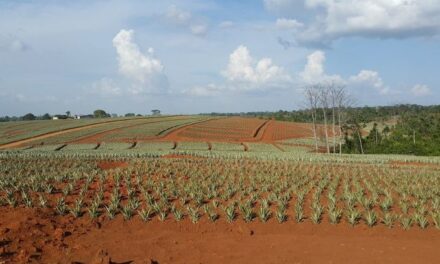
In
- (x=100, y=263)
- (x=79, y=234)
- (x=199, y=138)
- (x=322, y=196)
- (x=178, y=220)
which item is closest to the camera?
(x=100, y=263)

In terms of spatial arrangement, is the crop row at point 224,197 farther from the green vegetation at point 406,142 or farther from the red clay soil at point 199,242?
the green vegetation at point 406,142

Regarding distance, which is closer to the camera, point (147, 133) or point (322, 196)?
point (322, 196)

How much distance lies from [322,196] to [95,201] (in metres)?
7.89

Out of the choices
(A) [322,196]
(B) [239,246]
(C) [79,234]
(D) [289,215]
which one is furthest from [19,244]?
(A) [322,196]

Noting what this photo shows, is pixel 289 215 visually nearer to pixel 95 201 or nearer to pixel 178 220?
pixel 178 220

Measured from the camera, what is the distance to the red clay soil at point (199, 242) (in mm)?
9242

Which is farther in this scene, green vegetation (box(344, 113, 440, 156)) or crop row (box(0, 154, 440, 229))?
green vegetation (box(344, 113, 440, 156))

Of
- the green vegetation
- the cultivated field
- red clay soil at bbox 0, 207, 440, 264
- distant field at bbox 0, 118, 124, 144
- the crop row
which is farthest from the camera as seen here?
distant field at bbox 0, 118, 124, 144

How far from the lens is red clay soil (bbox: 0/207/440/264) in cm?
924

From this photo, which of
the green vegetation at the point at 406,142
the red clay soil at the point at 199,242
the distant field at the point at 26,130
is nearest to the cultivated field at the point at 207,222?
the red clay soil at the point at 199,242

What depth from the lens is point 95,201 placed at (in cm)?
1342

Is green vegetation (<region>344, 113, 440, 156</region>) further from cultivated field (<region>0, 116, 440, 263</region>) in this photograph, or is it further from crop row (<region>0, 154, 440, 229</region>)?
cultivated field (<region>0, 116, 440, 263</region>)

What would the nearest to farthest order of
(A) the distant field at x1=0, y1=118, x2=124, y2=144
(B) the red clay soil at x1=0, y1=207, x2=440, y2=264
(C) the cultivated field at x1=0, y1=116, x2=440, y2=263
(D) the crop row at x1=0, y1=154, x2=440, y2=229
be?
1. (B) the red clay soil at x1=0, y1=207, x2=440, y2=264
2. (C) the cultivated field at x1=0, y1=116, x2=440, y2=263
3. (D) the crop row at x1=0, y1=154, x2=440, y2=229
4. (A) the distant field at x1=0, y1=118, x2=124, y2=144

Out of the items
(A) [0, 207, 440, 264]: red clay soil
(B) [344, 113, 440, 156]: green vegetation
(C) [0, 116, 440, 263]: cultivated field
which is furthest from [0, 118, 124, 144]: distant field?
(A) [0, 207, 440, 264]: red clay soil
